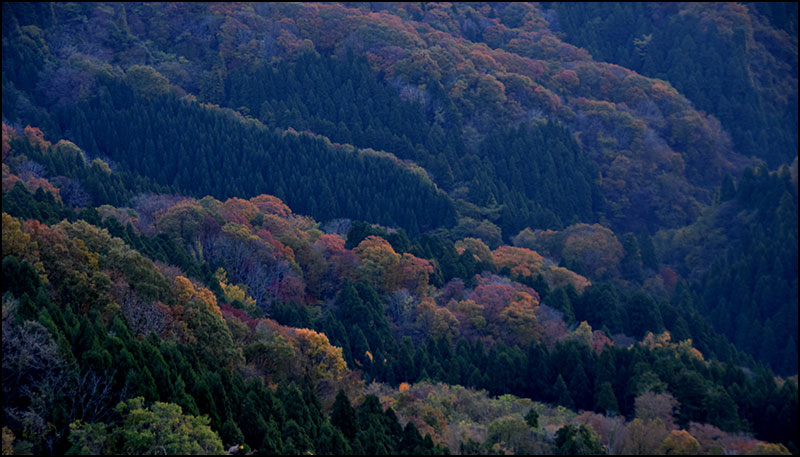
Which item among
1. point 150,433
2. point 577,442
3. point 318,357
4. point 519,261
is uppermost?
point 150,433

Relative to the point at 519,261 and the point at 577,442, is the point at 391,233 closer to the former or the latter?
the point at 519,261

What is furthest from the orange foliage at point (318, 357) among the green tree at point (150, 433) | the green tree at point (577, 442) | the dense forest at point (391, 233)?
the green tree at point (150, 433)

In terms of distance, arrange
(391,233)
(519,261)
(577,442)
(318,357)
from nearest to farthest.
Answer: (577,442), (318,357), (391,233), (519,261)

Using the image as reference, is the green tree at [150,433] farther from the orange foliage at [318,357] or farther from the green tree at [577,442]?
the green tree at [577,442]

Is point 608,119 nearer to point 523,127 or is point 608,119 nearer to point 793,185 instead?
point 523,127

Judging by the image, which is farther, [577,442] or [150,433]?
[577,442]

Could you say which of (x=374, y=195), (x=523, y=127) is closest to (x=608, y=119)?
(x=523, y=127)

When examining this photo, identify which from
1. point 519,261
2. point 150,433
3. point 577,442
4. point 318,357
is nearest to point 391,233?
point 519,261

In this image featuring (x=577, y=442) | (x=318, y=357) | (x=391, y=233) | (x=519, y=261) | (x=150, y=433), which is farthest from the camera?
(x=519, y=261)
